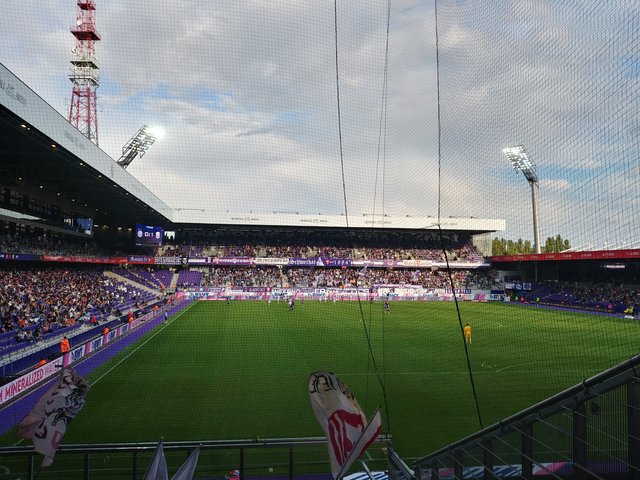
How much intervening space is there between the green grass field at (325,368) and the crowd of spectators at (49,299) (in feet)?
8.34

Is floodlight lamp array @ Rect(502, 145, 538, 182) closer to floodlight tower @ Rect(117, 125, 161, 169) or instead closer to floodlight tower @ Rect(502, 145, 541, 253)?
floodlight tower @ Rect(502, 145, 541, 253)

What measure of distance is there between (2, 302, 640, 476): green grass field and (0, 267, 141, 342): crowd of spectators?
8.34 ft

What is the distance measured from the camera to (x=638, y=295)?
2216 centimetres

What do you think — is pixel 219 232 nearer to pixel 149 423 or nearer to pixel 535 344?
pixel 535 344

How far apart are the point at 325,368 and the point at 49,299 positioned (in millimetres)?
11742

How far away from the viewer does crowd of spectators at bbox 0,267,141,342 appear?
12.6 m

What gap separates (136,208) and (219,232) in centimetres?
1361

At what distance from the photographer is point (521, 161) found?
14.7 ft

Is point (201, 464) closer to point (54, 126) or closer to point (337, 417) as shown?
point (337, 417)

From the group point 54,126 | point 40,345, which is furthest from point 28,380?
point 54,126

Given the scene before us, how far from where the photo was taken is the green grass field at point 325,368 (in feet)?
23.0

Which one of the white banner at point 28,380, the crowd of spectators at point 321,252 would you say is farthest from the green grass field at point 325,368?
the crowd of spectators at point 321,252

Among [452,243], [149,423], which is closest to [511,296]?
[452,243]

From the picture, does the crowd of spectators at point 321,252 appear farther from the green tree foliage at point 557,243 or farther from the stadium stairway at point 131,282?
the green tree foliage at point 557,243
